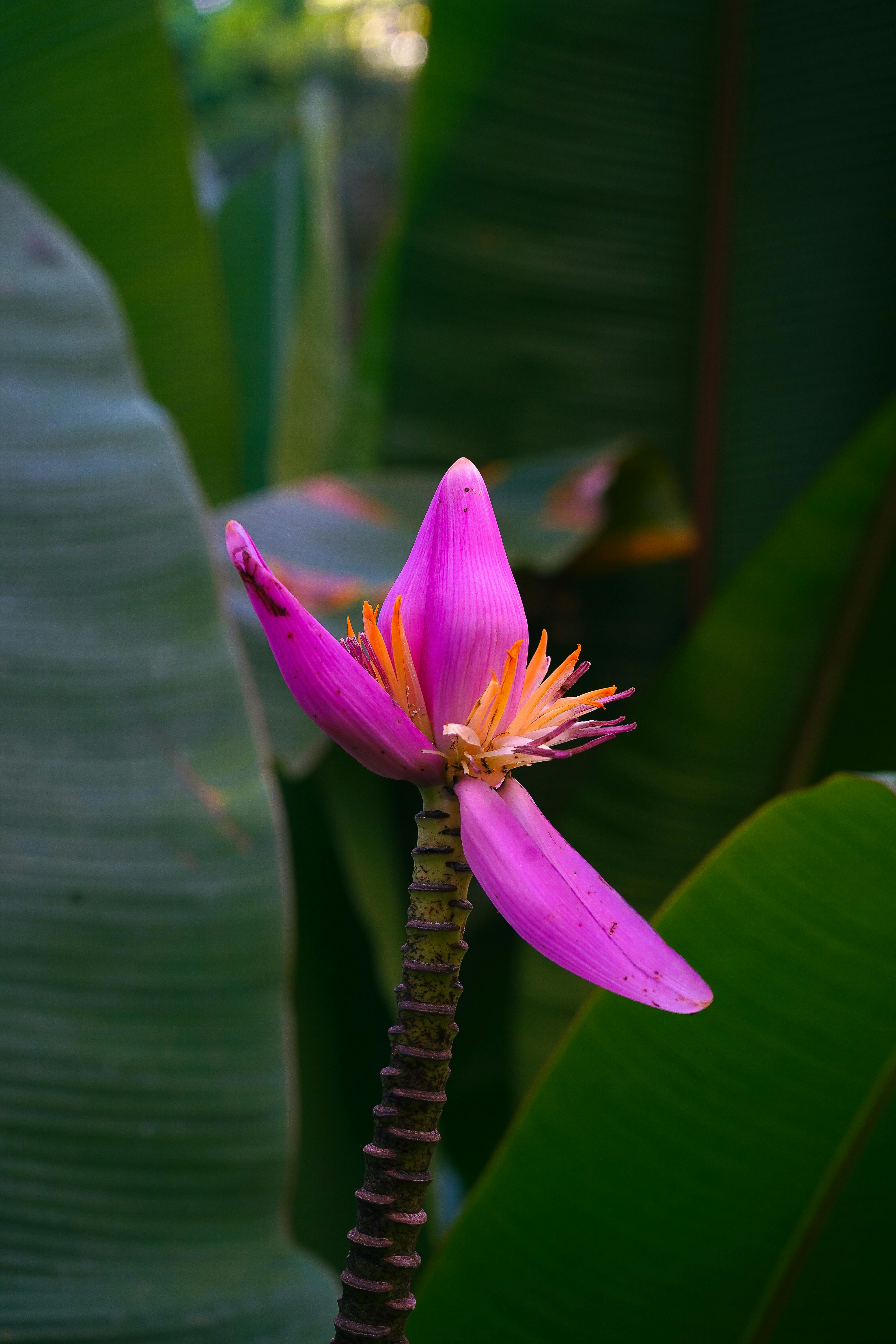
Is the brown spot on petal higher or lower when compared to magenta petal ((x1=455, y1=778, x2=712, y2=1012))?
higher

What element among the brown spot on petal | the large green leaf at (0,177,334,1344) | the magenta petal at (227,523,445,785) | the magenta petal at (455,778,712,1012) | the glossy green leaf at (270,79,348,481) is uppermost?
the glossy green leaf at (270,79,348,481)

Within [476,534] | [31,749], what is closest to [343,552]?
[31,749]

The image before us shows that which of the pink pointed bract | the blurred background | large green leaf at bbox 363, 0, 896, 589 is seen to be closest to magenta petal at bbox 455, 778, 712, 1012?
the pink pointed bract

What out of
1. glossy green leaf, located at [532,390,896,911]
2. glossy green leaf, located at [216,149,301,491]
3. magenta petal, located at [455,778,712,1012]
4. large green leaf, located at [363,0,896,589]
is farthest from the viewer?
glossy green leaf, located at [216,149,301,491]

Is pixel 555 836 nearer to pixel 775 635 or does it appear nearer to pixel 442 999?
pixel 442 999

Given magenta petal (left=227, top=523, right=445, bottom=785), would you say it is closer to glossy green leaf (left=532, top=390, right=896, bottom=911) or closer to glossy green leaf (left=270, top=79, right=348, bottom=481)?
glossy green leaf (left=532, top=390, right=896, bottom=911)

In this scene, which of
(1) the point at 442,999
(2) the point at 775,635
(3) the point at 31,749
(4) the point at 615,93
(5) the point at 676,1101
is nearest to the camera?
(1) the point at 442,999

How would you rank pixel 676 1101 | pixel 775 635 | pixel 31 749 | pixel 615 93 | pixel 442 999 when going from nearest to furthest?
pixel 442 999
pixel 676 1101
pixel 31 749
pixel 775 635
pixel 615 93

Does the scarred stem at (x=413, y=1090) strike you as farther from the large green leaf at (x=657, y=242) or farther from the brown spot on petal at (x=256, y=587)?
the large green leaf at (x=657, y=242)

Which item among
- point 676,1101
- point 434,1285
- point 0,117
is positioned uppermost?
point 0,117
